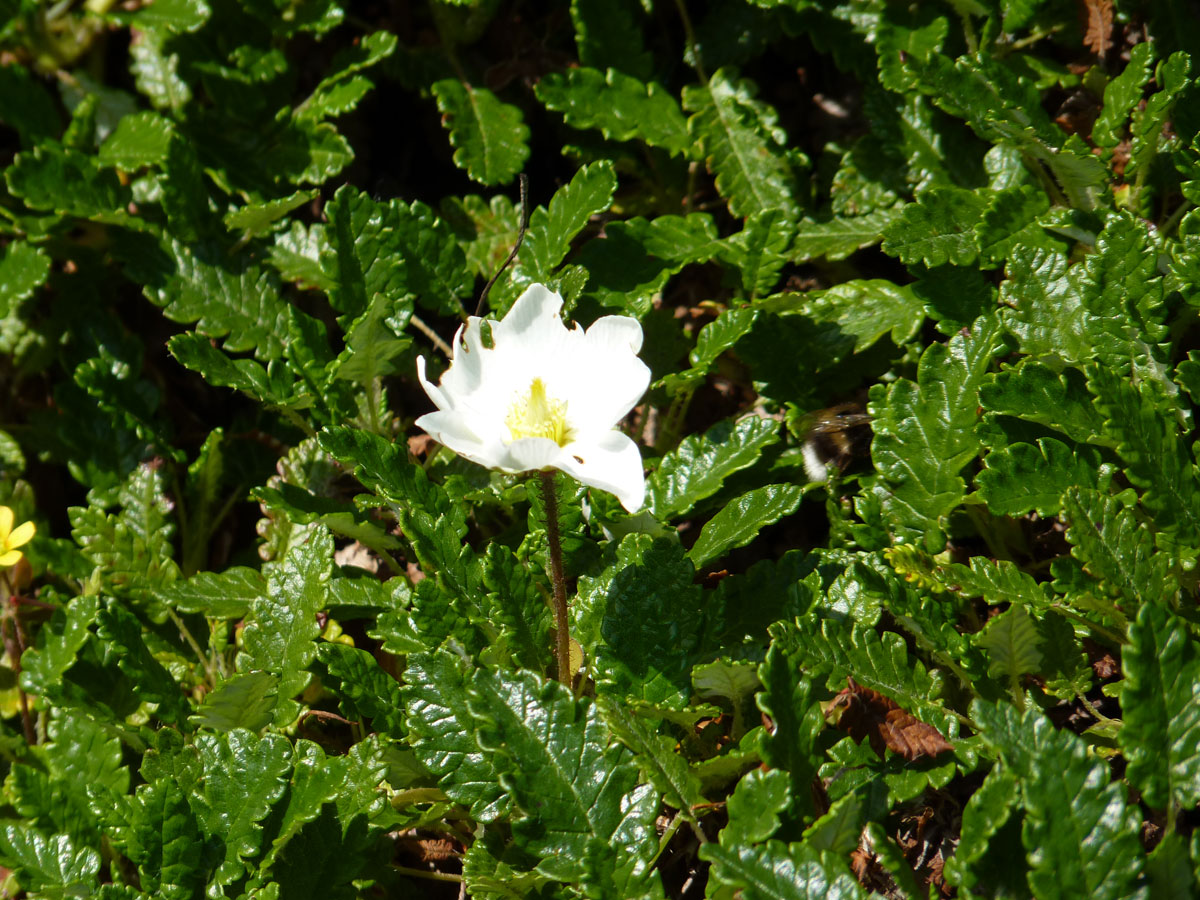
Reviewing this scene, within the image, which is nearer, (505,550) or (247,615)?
(505,550)

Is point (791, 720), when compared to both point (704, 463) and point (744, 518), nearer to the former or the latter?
point (744, 518)

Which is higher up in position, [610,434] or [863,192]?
[863,192]

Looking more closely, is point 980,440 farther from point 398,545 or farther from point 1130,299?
point 398,545

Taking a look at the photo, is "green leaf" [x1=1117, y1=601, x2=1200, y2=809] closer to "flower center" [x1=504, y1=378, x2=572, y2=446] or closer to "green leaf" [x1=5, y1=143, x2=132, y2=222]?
"flower center" [x1=504, y1=378, x2=572, y2=446]

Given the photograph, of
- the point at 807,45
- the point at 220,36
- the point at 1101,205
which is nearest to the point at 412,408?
the point at 220,36

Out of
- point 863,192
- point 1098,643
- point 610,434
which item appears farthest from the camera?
point 863,192

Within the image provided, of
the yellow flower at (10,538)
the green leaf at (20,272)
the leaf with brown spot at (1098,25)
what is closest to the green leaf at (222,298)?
the green leaf at (20,272)

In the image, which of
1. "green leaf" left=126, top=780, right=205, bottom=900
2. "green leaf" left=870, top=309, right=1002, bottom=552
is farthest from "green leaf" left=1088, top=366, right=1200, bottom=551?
"green leaf" left=126, top=780, right=205, bottom=900
